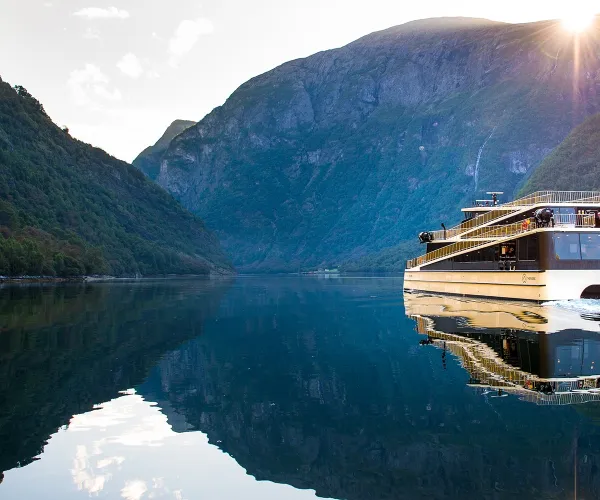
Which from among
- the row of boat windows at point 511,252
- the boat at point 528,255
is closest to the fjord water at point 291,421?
the boat at point 528,255

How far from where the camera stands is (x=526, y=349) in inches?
967

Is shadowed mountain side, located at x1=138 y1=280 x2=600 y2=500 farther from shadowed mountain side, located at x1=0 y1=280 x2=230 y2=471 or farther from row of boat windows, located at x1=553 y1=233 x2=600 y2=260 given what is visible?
row of boat windows, located at x1=553 y1=233 x2=600 y2=260

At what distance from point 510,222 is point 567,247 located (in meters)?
16.1

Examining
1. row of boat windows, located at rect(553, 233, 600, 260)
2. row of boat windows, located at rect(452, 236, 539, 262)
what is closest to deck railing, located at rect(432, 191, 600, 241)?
row of boat windows, located at rect(452, 236, 539, 262)

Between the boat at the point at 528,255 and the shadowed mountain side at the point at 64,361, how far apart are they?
83.0ft

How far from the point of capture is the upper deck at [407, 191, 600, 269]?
177 feet

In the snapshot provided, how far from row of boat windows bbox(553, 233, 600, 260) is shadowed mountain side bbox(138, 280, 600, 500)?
88.4ft

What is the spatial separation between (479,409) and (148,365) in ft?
40.9

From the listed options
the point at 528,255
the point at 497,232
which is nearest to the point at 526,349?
the point at 528,255

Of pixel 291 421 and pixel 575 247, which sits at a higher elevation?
pixel 575 247

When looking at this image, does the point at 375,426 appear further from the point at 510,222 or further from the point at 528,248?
the point at 510,222

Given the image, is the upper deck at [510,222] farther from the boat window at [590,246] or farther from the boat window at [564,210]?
the boat window at [590,246]

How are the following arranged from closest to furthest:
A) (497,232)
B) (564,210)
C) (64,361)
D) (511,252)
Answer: (64,361) < (511,252) < (564,210) < (497,232)

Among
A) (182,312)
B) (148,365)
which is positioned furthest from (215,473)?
(182,312)
